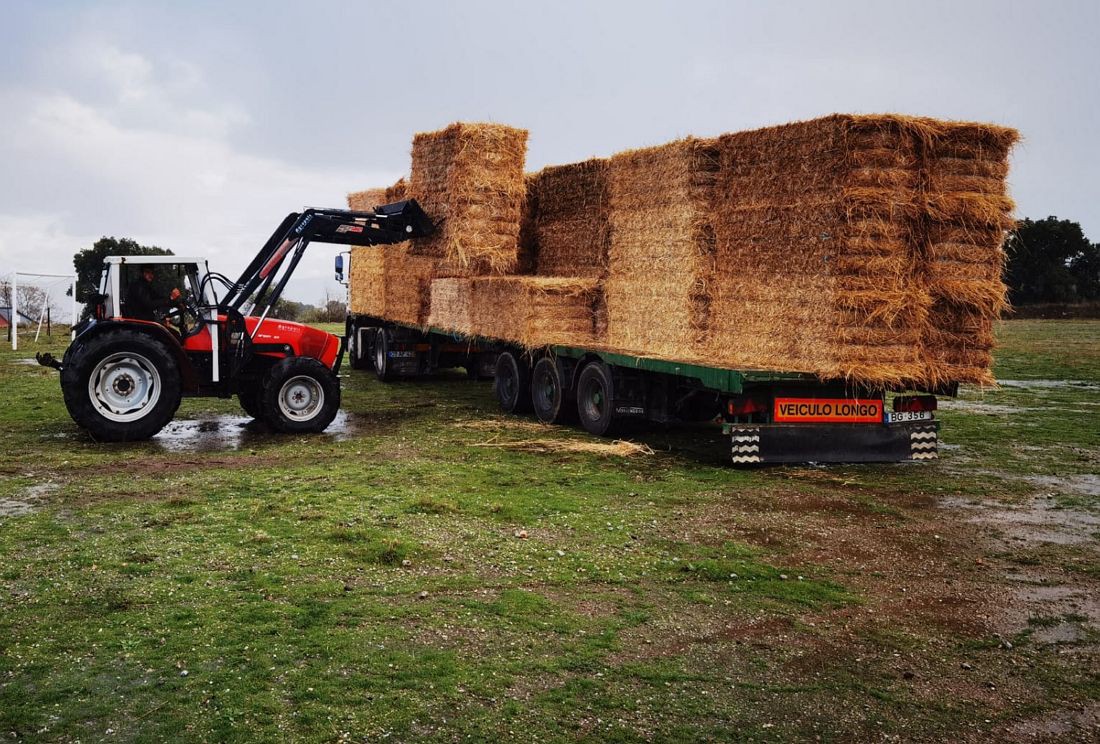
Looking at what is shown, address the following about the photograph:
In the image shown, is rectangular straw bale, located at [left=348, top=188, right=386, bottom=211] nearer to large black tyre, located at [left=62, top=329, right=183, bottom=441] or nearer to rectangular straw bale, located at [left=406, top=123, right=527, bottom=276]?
rectangular straw bale, located at [left=406, top=123, right=527, bottom=276]

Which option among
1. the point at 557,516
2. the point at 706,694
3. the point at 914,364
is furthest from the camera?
the point at 914,364

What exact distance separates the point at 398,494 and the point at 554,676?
452cm

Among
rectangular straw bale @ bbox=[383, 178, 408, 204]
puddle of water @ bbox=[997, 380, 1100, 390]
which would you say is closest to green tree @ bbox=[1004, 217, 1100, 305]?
puddle of water @ bbox=[997, 380, 1100, 390]

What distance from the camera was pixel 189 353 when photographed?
1348cm

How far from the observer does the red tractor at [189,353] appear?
12664 mm

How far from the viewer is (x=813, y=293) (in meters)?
10.5

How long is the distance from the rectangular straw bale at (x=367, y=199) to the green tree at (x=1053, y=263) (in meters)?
43.9

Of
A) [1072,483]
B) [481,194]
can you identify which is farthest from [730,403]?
→ [481,194]

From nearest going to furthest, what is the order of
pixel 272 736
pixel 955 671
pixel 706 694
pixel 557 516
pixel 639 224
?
pixel 272 736
pixel 706 694
pixel 955 671
pixel 557 516
pixel 639 224

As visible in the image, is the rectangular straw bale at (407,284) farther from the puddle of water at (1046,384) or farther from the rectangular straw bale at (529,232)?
the puddle of water at (1046,384)

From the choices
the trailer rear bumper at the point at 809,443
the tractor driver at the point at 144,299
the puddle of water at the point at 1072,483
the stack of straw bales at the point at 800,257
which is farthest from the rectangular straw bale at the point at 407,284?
the puddle of water at the point at 1072,483

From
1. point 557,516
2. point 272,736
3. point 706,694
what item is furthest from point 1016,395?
point 272,736

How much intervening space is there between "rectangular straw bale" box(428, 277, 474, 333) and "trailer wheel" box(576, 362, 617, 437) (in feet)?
9.33

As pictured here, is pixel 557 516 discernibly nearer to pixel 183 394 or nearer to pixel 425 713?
pixel 425 713
